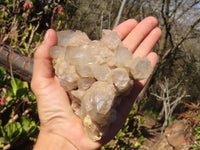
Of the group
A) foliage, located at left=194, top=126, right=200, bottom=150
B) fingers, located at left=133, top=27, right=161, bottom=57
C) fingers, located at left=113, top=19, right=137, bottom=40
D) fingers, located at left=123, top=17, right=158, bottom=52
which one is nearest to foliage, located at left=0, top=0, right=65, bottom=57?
fingers, located at left=113, top=19, right=137, bottom=40

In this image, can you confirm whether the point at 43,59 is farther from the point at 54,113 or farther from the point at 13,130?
the point at 13,130

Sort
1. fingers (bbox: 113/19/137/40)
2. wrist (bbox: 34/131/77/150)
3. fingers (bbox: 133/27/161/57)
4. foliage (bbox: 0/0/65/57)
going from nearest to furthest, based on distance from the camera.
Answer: wrist (bbox: 34/131/77/150), fingers (bbox: 133/27/161/57), fingers (bbox: 113/19/137/40), foliage (bbox: 0/0/65/57)

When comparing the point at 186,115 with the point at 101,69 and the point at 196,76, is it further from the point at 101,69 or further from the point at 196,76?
the point at 196,76

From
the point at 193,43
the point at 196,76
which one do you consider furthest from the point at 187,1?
the point at 193,43

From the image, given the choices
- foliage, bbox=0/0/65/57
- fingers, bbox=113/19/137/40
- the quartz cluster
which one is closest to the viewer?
the quartz cluster

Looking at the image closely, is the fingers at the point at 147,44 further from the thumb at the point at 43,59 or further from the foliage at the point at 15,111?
the foliage at the point at 15,111

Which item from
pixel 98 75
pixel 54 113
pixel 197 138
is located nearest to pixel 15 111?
pixel 54 113

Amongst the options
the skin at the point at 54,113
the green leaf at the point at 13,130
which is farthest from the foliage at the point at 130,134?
the skin at the point at 54,113

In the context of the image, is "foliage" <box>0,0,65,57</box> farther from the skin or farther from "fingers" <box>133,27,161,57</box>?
"fingers" <box>133,27,161,57</box>

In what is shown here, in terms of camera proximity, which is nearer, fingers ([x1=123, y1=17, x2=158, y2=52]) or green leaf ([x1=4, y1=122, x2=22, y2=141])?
fingers ([x1=123, y1=17, x2=158, y2=52])
